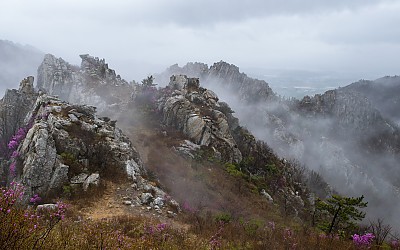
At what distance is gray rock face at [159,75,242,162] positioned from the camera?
29.4 meters

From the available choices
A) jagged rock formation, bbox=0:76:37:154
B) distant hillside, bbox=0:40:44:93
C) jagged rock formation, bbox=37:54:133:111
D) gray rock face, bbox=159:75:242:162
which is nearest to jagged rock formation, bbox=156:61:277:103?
jagged rock formation, bbox=37:54:133:111

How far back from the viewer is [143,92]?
1662 inches

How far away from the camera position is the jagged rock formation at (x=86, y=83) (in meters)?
42.9

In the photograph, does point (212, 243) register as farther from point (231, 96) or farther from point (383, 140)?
point (383, 140)

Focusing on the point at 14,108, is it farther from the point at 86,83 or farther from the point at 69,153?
the point at 86,83

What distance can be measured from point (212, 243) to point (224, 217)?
5.16m

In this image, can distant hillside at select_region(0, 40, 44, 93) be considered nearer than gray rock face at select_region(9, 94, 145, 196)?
No

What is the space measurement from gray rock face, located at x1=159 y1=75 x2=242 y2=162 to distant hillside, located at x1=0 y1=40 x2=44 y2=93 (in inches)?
5547

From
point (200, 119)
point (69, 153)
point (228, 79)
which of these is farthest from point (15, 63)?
point (69, 153)

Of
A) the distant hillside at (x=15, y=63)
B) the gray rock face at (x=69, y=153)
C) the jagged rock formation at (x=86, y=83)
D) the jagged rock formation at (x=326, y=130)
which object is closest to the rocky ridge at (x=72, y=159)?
the gray rock face at (x=69, y=153)

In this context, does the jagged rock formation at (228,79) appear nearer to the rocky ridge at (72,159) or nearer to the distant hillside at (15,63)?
the rocky ridge at (72,159)

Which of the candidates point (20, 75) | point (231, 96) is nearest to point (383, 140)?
point (231, 96)

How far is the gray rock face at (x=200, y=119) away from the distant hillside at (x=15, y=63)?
14088 centimetres

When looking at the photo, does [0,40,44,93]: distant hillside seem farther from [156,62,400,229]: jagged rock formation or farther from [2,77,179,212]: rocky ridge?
[2,77,179,212]: rocky ridge
